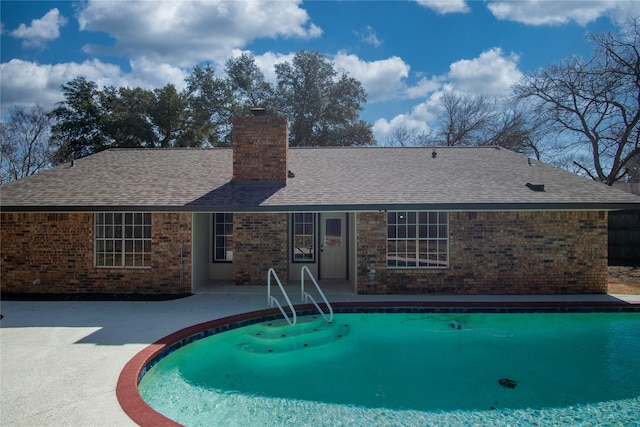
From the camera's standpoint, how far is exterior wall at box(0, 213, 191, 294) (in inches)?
376

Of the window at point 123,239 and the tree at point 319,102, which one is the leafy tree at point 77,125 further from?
the window at point 123,239

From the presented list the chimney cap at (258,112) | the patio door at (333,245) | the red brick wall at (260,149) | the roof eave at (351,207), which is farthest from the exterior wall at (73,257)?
the patio door at (333,245)

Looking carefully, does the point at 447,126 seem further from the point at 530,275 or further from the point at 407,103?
the point at 530,275

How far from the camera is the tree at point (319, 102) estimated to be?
2881 centimetres

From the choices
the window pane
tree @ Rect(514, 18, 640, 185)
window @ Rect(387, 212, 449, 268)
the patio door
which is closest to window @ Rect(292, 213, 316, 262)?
the patio door

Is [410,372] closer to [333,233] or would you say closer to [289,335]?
[289,335]

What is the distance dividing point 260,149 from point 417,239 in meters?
4.77

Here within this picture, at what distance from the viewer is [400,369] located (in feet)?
19.8

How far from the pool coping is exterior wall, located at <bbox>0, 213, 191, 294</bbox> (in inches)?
113

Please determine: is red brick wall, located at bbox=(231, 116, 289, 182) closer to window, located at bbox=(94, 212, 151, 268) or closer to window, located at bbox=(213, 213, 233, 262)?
window, located at bbox=(213, 213, 233, 262)

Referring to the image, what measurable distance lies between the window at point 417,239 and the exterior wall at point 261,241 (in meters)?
2.61

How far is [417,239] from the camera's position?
31.9 ft

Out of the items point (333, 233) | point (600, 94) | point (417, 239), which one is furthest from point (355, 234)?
point (600, 94)

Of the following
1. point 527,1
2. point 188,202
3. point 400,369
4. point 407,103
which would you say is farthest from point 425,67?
point 400,369
